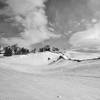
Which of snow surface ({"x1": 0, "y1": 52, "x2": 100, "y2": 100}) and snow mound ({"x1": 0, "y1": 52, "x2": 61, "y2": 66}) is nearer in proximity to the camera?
snow surface ({"x1": 0, "y1": 52, "x2": 100, "y2": 100})

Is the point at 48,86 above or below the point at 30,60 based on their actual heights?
above

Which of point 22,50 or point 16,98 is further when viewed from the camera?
point 22,50

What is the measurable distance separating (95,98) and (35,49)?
10190 cm

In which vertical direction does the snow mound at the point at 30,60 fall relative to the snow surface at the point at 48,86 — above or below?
below

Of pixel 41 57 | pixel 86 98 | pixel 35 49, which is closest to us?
pixel 86 98

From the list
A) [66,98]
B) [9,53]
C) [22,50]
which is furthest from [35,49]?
[66,98]

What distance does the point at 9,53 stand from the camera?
77.0 metres

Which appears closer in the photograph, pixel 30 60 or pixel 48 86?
pixel 48 86

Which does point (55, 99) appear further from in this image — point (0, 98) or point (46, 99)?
point (0, 98)

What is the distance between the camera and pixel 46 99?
530cm

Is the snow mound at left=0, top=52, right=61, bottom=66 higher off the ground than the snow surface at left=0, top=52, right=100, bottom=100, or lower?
lower

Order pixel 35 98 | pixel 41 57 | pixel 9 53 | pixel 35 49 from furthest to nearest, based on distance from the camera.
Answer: pixel 35 49 → pixel 9 53 → pixel 41 57 → pixel 35 98

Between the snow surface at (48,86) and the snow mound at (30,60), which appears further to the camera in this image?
the snow mound at (30,60)

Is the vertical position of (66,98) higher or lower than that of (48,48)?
lower
